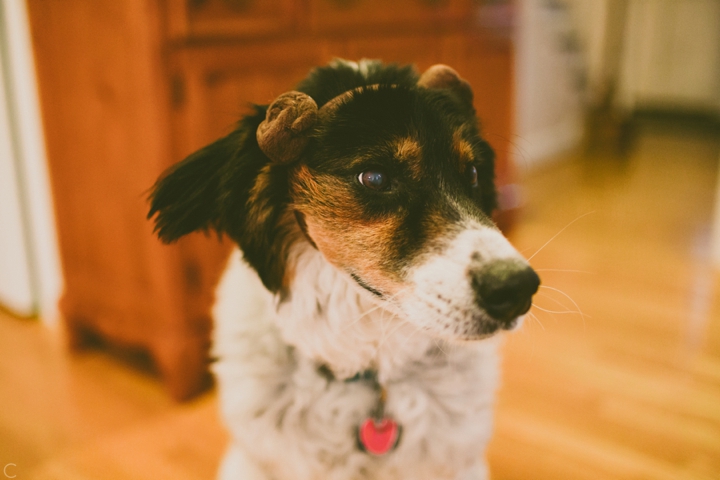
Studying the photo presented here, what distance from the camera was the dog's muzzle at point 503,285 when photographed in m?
0.84

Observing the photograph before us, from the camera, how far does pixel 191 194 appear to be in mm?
1024

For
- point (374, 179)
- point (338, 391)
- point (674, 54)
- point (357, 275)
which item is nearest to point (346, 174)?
point (374, 179)

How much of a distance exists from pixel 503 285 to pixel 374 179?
0.88 ft

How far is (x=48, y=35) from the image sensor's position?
190 cm

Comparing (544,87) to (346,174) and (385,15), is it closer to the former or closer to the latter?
(385,15)

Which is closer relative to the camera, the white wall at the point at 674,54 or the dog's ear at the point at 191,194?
the dog's ear at the point at 191,194

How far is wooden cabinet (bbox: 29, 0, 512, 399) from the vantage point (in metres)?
1.67

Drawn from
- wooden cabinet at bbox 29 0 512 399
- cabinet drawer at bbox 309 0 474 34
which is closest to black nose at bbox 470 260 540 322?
wooden cabinet at bbox 29 0 512 399

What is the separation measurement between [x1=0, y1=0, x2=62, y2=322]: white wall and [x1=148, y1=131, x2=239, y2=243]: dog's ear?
4.42ft

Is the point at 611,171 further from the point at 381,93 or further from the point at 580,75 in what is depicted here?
the point at 381,93

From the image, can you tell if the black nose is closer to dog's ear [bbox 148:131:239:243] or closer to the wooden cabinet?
dog's ear [bbox 148:131:239:243]

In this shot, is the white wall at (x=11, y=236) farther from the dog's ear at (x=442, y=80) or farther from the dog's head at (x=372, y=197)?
the dog's ear at (x=442, y=80)

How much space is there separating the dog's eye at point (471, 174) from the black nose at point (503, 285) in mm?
234

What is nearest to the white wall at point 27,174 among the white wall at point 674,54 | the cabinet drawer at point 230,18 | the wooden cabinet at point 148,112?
the wooden cabinet at point 148,112
